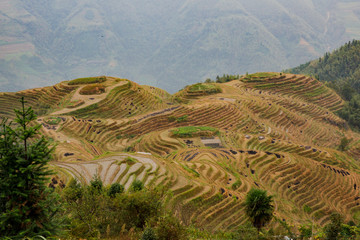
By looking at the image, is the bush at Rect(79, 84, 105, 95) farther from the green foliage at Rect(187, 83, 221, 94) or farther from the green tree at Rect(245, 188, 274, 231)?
the green tree at Rect(245, 188, 274, 231)

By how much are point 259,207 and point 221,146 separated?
84.7ft

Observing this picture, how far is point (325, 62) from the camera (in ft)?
416

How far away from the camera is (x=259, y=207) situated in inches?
875

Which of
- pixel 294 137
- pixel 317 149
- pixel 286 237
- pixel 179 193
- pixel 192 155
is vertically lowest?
pixel 286 237

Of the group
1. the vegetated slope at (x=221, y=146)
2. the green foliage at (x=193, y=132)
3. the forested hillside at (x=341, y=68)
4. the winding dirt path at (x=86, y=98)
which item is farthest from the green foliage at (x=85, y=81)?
the forested hillside at (x=341, y=68)

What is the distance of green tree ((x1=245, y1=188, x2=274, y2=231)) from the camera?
72.6 ft

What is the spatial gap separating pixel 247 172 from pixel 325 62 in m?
113

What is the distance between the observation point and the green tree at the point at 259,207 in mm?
22125

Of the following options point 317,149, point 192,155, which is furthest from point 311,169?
point 192,155

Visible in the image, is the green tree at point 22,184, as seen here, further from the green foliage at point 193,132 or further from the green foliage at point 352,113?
the green foliage at point 352,113

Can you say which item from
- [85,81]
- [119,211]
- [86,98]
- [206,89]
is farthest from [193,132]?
[85,81]

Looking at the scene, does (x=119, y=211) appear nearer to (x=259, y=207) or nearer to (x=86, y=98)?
(x=259, y=207)

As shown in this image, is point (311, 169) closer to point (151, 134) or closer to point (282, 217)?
point (282, 217)

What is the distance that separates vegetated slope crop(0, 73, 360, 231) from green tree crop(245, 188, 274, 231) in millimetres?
1046
